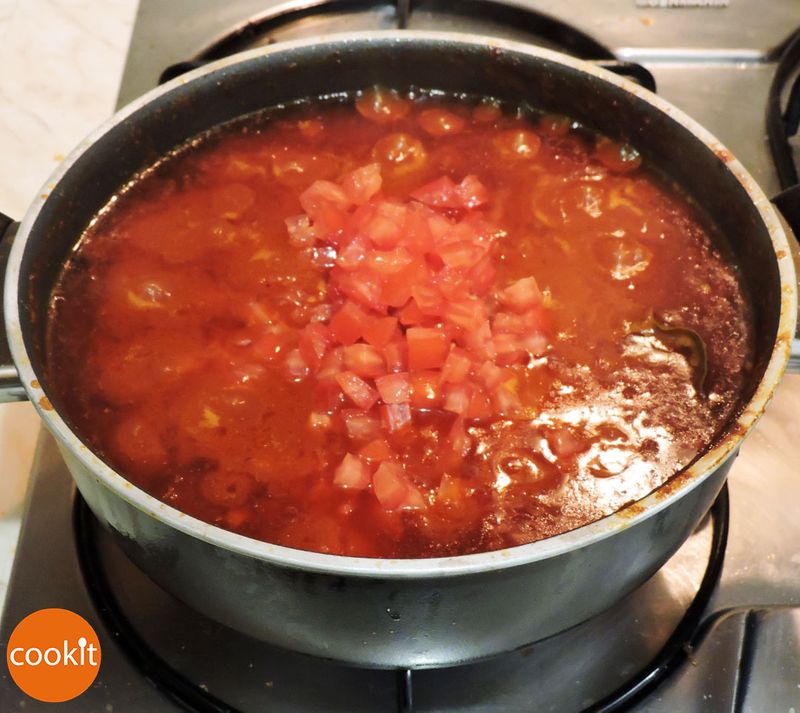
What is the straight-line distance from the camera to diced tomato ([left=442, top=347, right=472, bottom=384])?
118 centimetres

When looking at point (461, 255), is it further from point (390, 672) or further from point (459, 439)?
point (390, 672)

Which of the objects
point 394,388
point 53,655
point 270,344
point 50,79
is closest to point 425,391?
point 394,388

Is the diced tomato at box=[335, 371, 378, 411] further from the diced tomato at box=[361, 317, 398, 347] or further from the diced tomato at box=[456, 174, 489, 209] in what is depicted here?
the diced tomato at box=[456, 174, 489, 209]

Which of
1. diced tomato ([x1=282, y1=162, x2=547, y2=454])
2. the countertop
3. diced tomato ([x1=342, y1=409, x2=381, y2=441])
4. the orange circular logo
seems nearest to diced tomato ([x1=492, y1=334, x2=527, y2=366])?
diced tomato ([x1=282, y1=162, x2=547, y2=454])

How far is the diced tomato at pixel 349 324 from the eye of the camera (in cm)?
123

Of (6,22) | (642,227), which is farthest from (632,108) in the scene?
(6,22)

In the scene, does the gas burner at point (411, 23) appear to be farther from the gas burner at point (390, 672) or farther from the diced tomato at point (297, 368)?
the gas burner at point (390, 672)

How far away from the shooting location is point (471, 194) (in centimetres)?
146

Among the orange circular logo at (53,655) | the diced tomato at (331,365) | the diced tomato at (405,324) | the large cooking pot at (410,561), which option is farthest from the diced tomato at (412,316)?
the orange circular logo at (53,655)

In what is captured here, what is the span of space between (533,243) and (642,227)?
0.19 m

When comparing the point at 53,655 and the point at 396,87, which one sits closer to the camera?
the point at 53,655

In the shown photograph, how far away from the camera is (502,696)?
3.94 ft

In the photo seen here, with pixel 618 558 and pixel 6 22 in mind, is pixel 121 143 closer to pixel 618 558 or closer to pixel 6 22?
pixel 618 558

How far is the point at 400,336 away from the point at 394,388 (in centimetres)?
10
